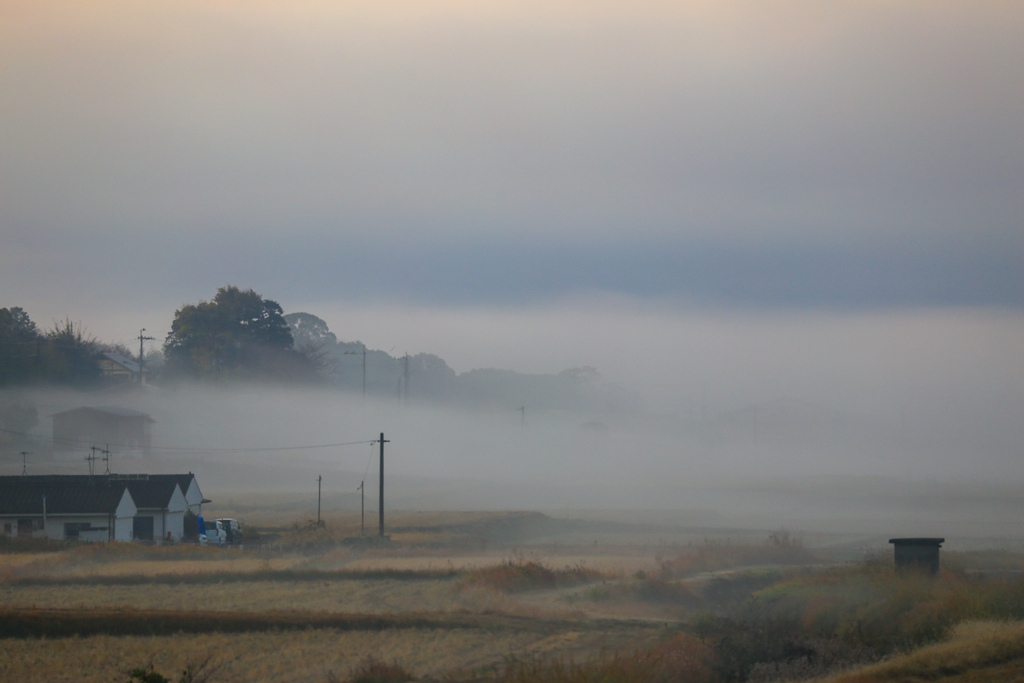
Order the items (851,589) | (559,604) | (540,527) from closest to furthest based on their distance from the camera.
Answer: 1. (851,589)
2. (559,604)
3. (540,527)

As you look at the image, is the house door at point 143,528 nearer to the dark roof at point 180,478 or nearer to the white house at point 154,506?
the white house at point 154,506

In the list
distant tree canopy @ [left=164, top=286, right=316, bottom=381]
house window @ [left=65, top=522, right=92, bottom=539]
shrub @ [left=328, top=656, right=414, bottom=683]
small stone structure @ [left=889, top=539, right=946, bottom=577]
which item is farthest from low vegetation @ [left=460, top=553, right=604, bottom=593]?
distant tree canopy @ [left=164, top=286, right=316, bottom=381]

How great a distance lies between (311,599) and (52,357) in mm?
84861

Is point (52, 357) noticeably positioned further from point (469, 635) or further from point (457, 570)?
point (469, 635)

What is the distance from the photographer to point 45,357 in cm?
10250

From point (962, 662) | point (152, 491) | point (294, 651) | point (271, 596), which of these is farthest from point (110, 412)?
point (962, 662)

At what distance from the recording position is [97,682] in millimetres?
20125

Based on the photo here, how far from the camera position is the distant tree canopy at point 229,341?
356 feet

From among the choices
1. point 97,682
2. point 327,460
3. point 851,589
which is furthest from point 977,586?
point 327,460

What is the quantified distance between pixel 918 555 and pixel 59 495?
1939 inches

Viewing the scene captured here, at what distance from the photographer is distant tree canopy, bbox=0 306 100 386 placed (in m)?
98.8

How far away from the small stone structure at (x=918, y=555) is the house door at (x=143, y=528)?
4787 cm

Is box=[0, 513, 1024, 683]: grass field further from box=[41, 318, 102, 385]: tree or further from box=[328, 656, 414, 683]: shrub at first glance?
box=[41, 318, 102, 385]: tree

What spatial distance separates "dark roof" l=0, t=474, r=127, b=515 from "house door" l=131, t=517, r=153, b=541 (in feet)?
12.4
